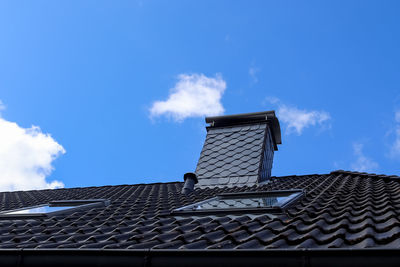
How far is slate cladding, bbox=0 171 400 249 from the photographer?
2.99 meters

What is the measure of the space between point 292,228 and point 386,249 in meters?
1.29

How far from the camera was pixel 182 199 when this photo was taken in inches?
246

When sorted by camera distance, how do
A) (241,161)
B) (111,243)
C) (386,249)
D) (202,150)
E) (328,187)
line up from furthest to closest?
1. (202,150)
2. (241,161)
3. (328,187)
4. (111,243)
5. (386,249)

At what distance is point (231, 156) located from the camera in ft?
28.1

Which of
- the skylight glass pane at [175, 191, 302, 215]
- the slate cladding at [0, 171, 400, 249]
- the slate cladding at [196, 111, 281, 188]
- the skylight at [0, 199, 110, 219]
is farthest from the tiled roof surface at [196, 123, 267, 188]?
the skylight at [0, 199, 110, 219]

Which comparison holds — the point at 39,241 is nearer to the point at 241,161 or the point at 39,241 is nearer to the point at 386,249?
the point at 386,249
